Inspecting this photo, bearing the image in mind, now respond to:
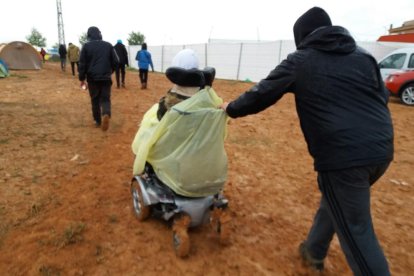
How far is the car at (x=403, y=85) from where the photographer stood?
10.6 metres

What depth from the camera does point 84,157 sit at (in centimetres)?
518

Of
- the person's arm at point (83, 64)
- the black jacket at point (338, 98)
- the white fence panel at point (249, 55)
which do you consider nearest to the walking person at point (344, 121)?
the black jacket at point (338, 98)

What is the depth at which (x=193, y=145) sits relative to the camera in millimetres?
2775

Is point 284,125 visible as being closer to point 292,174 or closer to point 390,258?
point 292,174

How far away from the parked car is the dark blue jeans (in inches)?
415

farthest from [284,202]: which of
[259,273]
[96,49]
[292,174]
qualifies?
[96,49]

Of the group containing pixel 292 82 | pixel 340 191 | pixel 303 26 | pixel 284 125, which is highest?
pixel 303 26

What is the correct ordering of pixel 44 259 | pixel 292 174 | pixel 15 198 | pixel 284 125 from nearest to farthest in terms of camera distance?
pixel 44 259
pixel 15 198
pixel 292 174
pixel 284 125

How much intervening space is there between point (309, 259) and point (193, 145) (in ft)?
4.20

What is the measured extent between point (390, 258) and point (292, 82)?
74.4 inches

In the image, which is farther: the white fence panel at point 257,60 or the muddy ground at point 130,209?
the white fence panel at point 257,60

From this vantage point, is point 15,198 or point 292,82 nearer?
point 292,82

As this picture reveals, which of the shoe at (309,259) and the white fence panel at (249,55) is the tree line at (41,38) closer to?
the white fence panel at (249,55)

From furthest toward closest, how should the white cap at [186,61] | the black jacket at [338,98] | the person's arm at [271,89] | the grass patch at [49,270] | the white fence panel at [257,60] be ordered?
1. the white fence panel at [257,60]
2. the white cap at [186,61]
3. the grass patch at [49,270]
4. the person's arm at [271,89]
5. the black jacket at [338,98]
